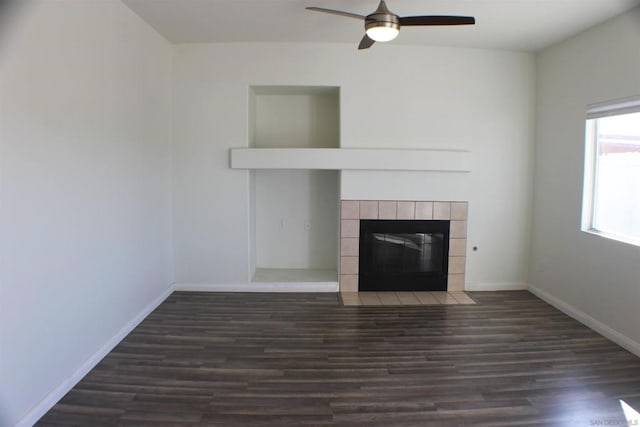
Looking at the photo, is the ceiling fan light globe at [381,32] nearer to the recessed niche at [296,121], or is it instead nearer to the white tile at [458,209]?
the recessed niche at [296,121]

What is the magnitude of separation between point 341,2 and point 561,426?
10.1 ft

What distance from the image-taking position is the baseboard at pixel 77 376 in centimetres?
196

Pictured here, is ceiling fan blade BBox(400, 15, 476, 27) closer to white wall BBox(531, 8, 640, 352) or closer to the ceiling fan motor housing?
the ceiling fan motor housing

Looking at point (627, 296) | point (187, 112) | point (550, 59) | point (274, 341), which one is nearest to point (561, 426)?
point (627, 296)

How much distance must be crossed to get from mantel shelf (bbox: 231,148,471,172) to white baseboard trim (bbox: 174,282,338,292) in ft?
4.18

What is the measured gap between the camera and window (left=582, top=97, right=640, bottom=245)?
9.45ft

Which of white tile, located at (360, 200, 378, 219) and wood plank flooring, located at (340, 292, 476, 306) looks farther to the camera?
white tile, located at (360, 200, 378, 219)

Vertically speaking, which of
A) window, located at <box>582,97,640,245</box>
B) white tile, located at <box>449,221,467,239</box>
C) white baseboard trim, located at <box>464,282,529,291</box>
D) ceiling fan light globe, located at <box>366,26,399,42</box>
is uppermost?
ceiling fan light globe, located at <box>366,26,399,42</box>

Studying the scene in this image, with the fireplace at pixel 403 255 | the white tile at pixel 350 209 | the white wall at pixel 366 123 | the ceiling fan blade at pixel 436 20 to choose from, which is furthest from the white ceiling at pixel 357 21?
the fireplace at pixel 403 255

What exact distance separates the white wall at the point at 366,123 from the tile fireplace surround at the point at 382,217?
0.29 ft

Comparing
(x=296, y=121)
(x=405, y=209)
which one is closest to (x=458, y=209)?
(x=405, y=209)

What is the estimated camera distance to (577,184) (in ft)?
11.1

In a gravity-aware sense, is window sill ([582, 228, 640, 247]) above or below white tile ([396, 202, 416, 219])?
below

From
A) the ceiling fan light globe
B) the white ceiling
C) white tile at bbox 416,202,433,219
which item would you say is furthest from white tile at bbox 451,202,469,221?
the ceiling fan light globe
